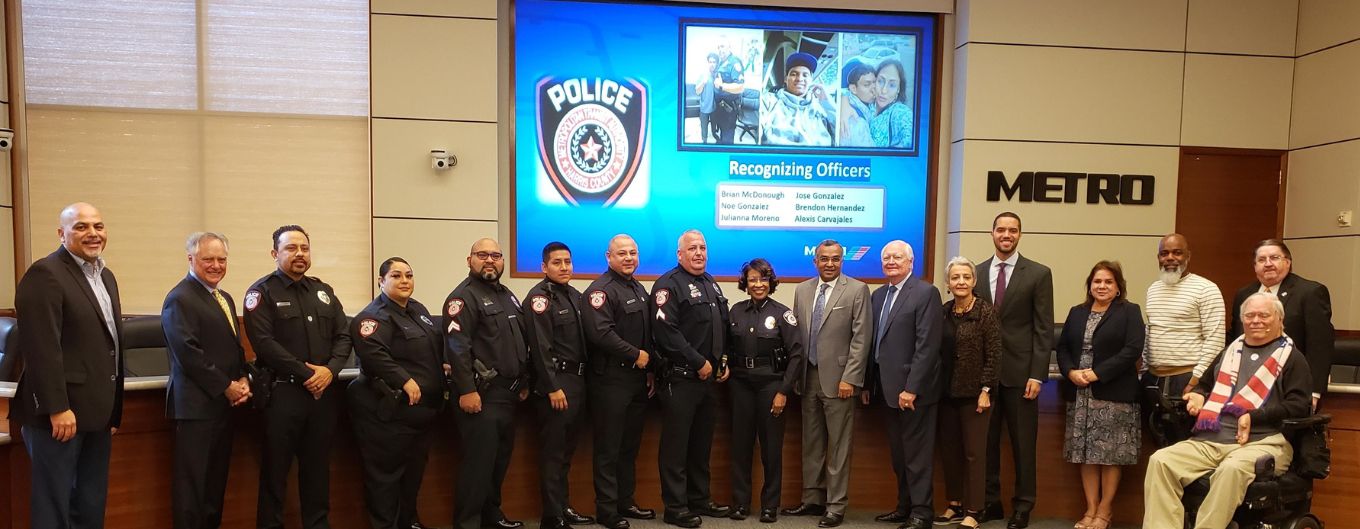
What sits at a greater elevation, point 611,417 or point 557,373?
point 557,373

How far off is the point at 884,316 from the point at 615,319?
1.50 metres

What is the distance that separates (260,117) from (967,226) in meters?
6.11

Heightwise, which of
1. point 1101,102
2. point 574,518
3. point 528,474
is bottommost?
point 574,518

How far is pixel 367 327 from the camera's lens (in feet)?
12.0

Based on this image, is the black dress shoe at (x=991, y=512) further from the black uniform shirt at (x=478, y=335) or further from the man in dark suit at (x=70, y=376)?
the man in dark suit at (x=70, y=376)

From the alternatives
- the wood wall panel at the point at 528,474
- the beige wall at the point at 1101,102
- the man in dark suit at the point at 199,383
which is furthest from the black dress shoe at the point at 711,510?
the beige wall at the point at 1101,102

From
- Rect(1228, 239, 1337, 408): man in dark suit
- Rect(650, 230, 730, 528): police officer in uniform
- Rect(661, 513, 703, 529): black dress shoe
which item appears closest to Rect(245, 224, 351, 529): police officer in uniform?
Rect(650, 230, 730, 528): police officer in uniform

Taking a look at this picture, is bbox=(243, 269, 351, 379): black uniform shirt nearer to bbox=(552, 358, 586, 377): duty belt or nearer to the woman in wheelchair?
bbox=(552, 358, 586, 377): duty belt

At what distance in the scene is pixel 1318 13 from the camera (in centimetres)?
638

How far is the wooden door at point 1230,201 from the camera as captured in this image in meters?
6.65

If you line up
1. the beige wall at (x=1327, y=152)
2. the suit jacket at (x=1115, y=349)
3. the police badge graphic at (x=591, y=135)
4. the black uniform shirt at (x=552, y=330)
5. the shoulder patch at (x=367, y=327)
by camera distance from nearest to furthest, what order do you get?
the shoulder patch at (x=367, y=327) → the black uniform shirt at (x=552, y=330) → the suit jacket at (x=1115, y=349) → the beige wall at (x=1327, y=152) → the police badge graphic at (x=591, y=135)

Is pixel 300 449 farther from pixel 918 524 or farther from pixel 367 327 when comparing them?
pixel 918 524

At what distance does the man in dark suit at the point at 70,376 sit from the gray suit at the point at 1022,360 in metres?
4.28

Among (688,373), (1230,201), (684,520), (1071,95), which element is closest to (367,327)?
(688,373)
